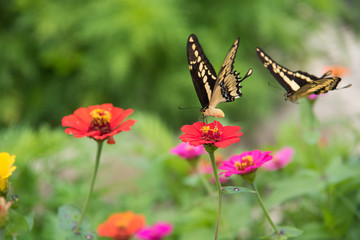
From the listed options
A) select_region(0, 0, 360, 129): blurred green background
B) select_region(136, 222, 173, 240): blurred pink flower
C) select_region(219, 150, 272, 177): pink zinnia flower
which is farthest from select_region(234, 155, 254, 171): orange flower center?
select_region(0, 0, 360, 129): blurred green background

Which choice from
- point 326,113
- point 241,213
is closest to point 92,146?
point 241,213

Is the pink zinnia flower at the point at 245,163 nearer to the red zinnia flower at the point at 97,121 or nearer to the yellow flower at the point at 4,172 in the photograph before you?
the red zinnia flower at the point at 97,121

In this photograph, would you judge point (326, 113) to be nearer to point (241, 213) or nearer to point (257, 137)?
point (257, 137)

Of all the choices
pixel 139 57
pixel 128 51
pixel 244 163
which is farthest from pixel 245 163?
pixel 139 57

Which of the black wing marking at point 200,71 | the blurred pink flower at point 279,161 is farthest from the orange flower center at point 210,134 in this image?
the blurred pink flower at point 279,161

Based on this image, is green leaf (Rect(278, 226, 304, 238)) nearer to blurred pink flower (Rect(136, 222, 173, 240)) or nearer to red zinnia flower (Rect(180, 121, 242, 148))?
red zinnia flower (Rect(180, 121, 242, 148))

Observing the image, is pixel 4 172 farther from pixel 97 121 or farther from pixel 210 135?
pixel 210 135
